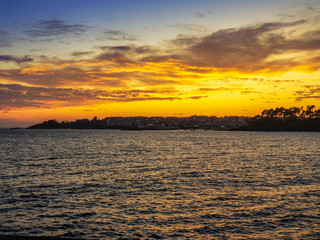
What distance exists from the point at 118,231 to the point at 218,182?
2267 centimetres

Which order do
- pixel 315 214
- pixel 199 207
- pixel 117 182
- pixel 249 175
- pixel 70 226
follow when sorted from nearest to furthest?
pixel 70 226
pixel 315 214
pixel 199 207
pixel 117 182
pixel 249 175

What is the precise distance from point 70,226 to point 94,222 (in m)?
1.84

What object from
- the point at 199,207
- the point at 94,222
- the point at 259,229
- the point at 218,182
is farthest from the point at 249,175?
the point at 94,222

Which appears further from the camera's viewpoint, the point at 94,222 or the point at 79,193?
the point at 79,193

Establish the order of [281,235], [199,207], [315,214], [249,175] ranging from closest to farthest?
[281,235] < [315,214] < [199,207] < [249,175]

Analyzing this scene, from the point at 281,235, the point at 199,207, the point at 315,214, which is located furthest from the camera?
the point at 199,207

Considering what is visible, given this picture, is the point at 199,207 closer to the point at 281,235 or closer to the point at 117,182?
the point at 281,235

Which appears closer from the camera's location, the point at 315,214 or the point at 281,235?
the point at 281,235

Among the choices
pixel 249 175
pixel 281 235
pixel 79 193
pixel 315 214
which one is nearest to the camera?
pixel 281 235

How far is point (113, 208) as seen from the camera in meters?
28.0

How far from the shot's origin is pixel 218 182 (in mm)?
42000

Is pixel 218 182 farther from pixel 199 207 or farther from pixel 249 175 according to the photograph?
pixel 199 207

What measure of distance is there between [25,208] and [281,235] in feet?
69.5

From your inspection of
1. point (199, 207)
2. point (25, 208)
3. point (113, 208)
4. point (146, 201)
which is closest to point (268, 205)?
point (199, 207)
